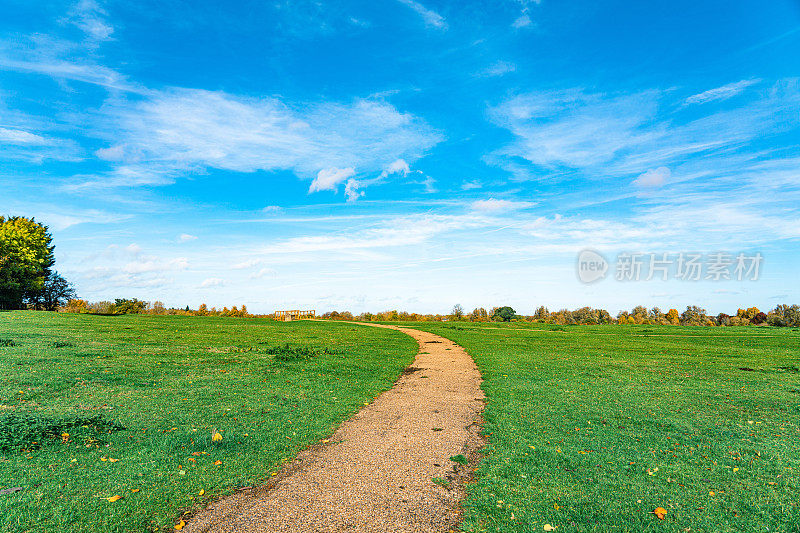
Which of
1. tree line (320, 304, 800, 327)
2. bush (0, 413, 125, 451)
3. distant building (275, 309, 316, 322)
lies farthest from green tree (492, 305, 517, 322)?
bush (0, 413, 125, 451)

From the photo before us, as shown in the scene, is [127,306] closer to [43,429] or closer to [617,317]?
[43,429]

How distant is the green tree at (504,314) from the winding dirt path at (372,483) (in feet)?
221

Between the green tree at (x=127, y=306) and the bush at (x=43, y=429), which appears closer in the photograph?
the bush at (x=43, y=429)

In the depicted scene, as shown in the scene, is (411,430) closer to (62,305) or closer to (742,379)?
(742,379)

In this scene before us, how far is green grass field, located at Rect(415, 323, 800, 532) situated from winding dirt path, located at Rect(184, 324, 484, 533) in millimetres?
525

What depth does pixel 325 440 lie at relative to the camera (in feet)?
25.7

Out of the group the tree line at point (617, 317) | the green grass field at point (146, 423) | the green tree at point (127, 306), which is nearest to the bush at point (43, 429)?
the green grass field at point (146, 423)

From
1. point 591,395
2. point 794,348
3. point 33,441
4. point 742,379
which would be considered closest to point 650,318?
point 794,348

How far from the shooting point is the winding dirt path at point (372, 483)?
4.78m

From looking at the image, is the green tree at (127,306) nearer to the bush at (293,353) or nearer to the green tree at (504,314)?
the bush at (293,353)

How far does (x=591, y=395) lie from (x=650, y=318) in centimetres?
6878

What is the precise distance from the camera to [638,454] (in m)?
7.10

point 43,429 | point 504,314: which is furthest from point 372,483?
point 504,314

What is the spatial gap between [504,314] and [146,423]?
238ft
